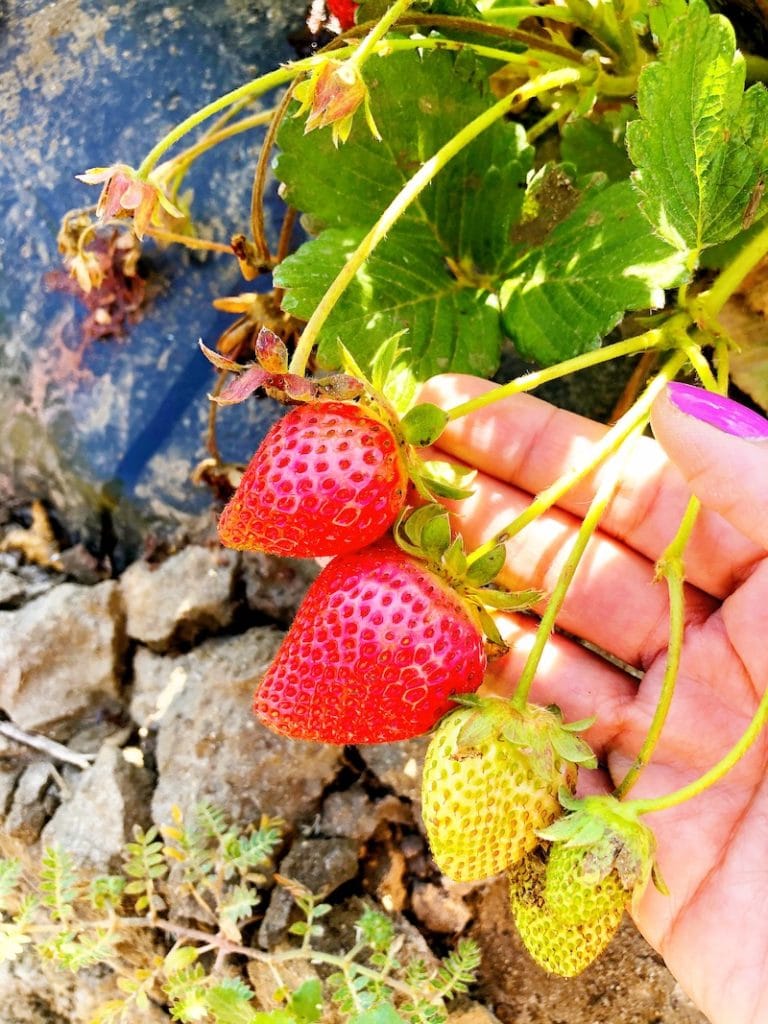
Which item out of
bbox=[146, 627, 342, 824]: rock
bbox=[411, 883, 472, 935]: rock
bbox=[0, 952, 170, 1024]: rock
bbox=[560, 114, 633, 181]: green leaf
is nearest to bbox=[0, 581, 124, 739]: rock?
bbox=[146, 627, 342, 824]: rock

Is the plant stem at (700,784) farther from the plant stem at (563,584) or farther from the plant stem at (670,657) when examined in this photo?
the plant stem at (563,584)

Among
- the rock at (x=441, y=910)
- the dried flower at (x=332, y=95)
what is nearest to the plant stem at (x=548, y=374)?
the dried flower at (x=332, y=95)

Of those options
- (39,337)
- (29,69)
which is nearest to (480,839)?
(39,337)

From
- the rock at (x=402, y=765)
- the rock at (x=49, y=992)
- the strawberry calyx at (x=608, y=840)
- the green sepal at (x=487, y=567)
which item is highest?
the green sepal at (x=487, y=567)

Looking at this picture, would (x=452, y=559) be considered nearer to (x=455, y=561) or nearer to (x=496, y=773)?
(x=455, y=561)

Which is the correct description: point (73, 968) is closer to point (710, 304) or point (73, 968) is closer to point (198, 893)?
point (198, 893)

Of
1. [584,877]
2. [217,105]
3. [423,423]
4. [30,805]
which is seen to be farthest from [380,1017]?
[217,105]
